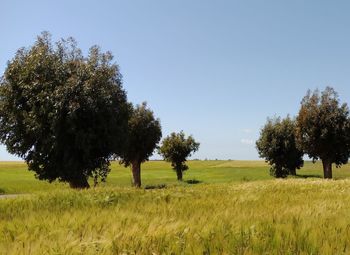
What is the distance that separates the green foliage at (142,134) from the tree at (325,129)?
1781 centimetres

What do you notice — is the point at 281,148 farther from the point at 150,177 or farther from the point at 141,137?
the point at 141,137

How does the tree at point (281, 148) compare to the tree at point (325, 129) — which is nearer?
the tree at point (325, 129)

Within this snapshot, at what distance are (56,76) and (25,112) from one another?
3.08 m

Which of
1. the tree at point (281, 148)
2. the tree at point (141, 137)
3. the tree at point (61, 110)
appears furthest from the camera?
the tree at point (281, 148)

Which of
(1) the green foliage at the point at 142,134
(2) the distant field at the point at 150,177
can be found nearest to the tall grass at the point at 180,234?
(2) the distant field at the point at 150,177

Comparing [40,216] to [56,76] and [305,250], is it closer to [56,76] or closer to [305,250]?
[305,250]

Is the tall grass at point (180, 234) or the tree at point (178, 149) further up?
the tree at point (178, 149)

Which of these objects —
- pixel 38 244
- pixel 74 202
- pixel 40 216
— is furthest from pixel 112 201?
pixel 38 244

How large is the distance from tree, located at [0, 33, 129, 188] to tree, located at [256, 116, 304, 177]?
145 feet

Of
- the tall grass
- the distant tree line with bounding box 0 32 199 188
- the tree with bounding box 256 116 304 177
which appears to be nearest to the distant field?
the tree with bounding box 256 116 304 177

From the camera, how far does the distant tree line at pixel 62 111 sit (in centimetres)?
2884

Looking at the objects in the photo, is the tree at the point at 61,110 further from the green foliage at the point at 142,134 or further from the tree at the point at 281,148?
the tree at the point at 281,148

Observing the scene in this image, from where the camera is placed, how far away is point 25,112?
95.6 feet

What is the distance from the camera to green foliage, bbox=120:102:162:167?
55.3 metres
